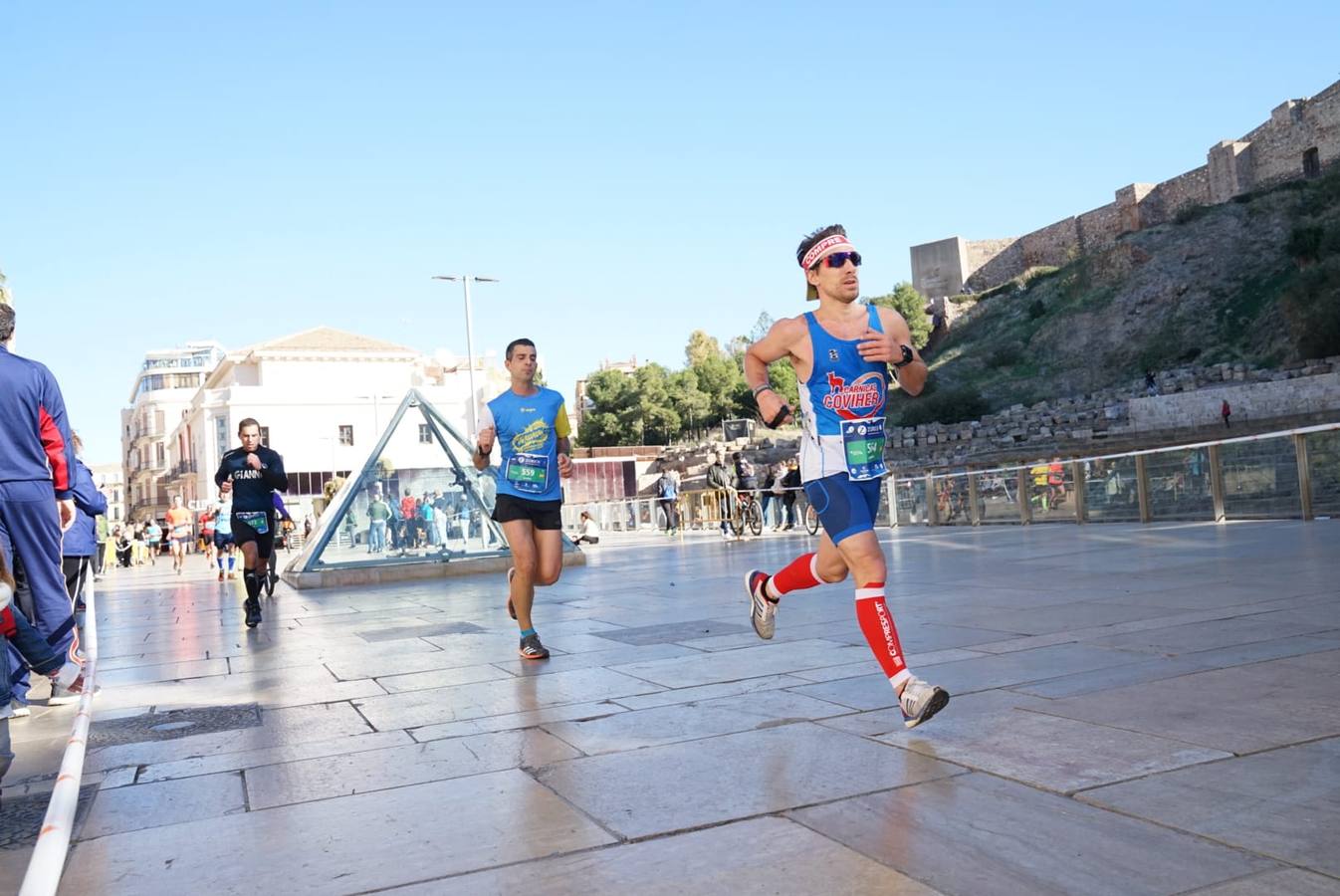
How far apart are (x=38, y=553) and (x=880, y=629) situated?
3.59 m

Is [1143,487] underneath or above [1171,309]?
underneath

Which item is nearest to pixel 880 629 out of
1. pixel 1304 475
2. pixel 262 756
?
pixel 262 756

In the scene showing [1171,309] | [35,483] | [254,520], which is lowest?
[254,520]

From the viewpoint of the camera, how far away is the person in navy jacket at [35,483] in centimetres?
494

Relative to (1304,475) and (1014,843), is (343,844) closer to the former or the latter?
(1014,843)

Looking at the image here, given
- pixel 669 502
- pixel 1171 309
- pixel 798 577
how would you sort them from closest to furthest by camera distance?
1. pixel 798 577
2. pixel 669 502
3. pixel 1171 309

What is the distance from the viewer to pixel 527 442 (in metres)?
6.42

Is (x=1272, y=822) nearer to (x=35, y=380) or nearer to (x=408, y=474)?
(x=35, y=380)

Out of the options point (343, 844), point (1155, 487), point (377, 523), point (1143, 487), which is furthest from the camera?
point (1143, 487)

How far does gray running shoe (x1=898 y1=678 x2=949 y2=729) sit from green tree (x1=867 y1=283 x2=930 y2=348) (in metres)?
75.6

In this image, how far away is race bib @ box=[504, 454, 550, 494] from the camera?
20.7 feet

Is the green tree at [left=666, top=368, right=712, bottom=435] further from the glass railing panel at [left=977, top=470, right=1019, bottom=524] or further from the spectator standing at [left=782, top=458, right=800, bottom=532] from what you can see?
the glass railing panel at [left=977, top=470, right=1019, bottom=524]

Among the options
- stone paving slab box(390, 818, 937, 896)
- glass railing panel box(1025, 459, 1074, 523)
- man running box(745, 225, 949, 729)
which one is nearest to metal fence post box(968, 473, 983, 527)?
glass railing panel box(1025, 459, 1074, 523)

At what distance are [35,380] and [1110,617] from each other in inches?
205
